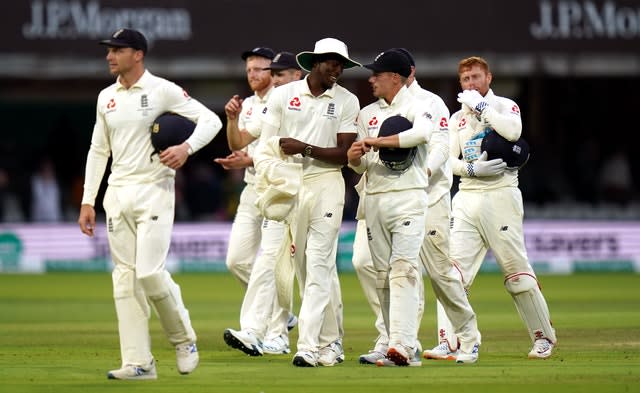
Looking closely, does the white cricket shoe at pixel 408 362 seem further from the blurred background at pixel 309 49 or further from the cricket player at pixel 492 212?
the blurred background at pixel 309 49

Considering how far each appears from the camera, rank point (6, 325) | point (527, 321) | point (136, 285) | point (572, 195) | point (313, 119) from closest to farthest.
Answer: point (136, 285), point (313, 119), point (527, 321), point (6, 325), point (572, 195)

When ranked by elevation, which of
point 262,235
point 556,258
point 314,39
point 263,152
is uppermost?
point 314,39

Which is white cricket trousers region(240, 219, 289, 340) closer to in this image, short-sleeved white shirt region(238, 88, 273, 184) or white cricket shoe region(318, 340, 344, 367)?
short-sleeved white shirt region(238, 88, 273, 184)

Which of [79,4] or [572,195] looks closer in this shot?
[79,4]

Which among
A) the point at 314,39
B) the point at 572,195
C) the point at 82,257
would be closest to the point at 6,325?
the point at 82,257

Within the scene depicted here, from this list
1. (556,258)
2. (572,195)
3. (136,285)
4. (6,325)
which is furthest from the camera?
(572,195)


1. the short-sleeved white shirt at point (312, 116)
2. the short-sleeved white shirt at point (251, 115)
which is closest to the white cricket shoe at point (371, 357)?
the short-sleeved white shirt at point (312, 116)

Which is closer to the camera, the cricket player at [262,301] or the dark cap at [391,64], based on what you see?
the dark cap at [391,64]

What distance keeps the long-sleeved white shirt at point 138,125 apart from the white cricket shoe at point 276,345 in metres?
2.34

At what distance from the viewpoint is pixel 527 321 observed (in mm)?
10328

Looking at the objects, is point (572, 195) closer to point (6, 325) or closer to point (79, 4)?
point (79, 4)

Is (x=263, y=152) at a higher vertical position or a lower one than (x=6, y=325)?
higher

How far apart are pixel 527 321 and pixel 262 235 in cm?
220

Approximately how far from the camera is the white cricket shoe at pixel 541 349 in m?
10.1
